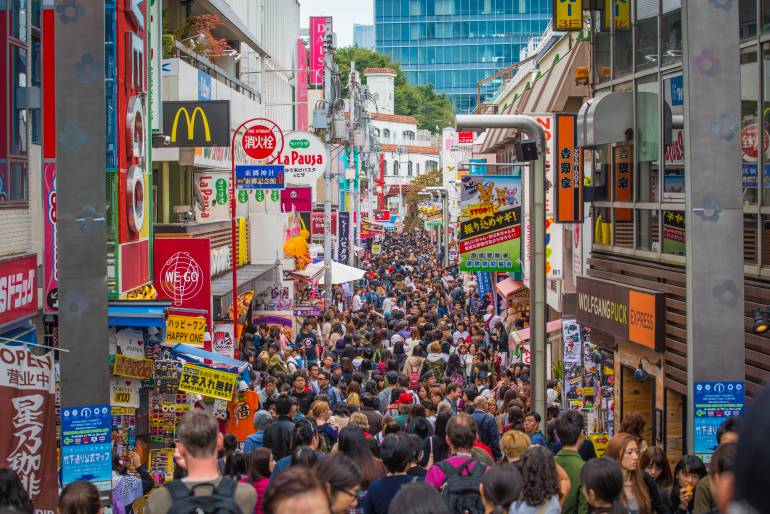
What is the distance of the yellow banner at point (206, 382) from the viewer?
12.4 meters

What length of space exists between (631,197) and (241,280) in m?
13.2

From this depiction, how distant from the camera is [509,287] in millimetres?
30938

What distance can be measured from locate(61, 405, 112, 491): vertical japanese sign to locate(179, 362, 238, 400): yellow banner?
14.7ft

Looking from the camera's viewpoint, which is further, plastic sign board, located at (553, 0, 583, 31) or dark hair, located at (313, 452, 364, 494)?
plastic sign board, located at (553, 0, 583, 31)

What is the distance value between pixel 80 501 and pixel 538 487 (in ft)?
8.76

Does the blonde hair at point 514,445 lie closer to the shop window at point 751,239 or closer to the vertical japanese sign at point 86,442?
the vertical japanese sign at point 86,442

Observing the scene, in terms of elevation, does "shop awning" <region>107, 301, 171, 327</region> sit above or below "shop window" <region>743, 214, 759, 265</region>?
below

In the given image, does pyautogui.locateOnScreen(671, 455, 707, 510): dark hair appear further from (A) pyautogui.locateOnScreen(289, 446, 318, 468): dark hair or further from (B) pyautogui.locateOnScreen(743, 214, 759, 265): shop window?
(B) pyautogui.locateOnScreen(743, 214, 759, 265): shop window

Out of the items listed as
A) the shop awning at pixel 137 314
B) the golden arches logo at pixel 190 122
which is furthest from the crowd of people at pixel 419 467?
the golden arches logo at pixel 190 122

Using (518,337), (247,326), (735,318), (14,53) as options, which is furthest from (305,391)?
(247,326)

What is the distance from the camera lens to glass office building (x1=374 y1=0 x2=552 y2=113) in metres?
169

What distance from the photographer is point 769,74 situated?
10.7 meters

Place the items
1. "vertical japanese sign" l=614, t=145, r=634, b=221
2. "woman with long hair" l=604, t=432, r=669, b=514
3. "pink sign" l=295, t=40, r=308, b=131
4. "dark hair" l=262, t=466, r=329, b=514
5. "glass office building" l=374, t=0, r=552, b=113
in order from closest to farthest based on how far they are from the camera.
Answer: "dark hair" l=262, t=466, r=329, b=514 < "woman with long hair" l=604, t=432, r=669, b=514 < "vertical japanese sign" l=614, t=145, r=634, b=221 < "pink sign" l=295, t=40, r=308, b=131 < "glass office building" l=374, t=0, r=552, b=113

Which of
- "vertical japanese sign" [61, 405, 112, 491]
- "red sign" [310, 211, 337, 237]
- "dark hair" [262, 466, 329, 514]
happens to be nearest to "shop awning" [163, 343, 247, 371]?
"vertical japanese sign" [61, 405, 112, 491]
